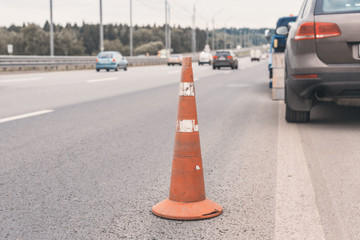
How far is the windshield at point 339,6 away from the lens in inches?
264

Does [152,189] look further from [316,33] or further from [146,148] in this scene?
[316,33]

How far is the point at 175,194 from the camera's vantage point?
12.3 ft

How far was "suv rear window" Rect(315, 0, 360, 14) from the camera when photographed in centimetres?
672

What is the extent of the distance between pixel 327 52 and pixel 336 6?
58cm

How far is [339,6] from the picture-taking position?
22.3 ft

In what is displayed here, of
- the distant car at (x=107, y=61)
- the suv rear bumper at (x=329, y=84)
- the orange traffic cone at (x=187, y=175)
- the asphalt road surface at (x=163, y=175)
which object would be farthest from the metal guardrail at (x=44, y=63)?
the orange traffic cone at (x=187, y=175)

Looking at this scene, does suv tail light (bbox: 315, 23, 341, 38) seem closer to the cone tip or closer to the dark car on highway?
the dark car on highway

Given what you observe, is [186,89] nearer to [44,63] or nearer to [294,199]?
[294,199]

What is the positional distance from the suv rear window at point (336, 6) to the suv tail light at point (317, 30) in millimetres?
172


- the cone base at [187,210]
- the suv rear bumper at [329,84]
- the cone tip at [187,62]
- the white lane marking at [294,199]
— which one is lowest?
the white lane marking at [294,199]

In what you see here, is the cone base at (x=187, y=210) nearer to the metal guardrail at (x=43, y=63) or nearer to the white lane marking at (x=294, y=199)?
the white lane marking at (x=294, y=199)

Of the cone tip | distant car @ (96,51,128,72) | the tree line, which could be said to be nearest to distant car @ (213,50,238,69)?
distant car @ (96,51,128,72)

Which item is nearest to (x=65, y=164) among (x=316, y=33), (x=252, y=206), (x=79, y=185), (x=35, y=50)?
(x=79, y=185)

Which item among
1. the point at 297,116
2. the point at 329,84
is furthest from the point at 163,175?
the point at 297,116
